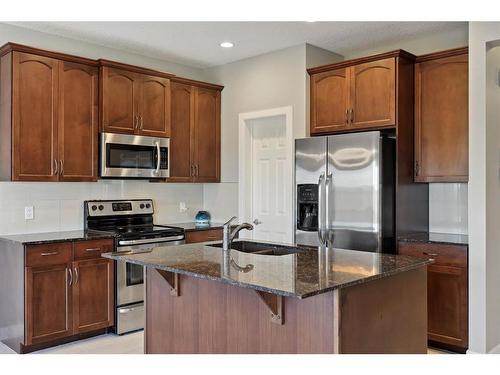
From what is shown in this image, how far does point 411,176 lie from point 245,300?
2331 mm

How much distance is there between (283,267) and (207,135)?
3.16 meters

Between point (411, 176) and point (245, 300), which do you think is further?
point (411, 176)

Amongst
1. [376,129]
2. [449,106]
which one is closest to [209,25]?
[376,129]

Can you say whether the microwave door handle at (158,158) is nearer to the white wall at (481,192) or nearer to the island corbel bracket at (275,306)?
the island corbel bracket at (275,306)

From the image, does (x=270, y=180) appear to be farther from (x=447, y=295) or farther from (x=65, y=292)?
(x=65, y=292)

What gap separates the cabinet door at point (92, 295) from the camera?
4.01 meters

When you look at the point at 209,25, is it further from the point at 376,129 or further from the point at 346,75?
the point at 376,129

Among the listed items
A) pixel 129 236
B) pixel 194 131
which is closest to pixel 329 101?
pixel 194 131

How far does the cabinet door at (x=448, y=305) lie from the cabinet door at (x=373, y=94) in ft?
4.28

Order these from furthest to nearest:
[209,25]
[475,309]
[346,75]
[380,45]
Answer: [380,45]
[346,75]
[209,25]
[475,309]

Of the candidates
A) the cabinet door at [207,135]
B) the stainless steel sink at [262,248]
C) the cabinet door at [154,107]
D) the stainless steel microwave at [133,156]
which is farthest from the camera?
the cabinet door at [207,135]

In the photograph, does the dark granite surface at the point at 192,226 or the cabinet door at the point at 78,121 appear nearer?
the cabinet door at the point at 78,121

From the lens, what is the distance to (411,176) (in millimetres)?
4301

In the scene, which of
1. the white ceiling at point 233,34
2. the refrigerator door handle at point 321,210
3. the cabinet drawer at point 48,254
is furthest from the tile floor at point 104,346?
the white ceiling at point 233,34
